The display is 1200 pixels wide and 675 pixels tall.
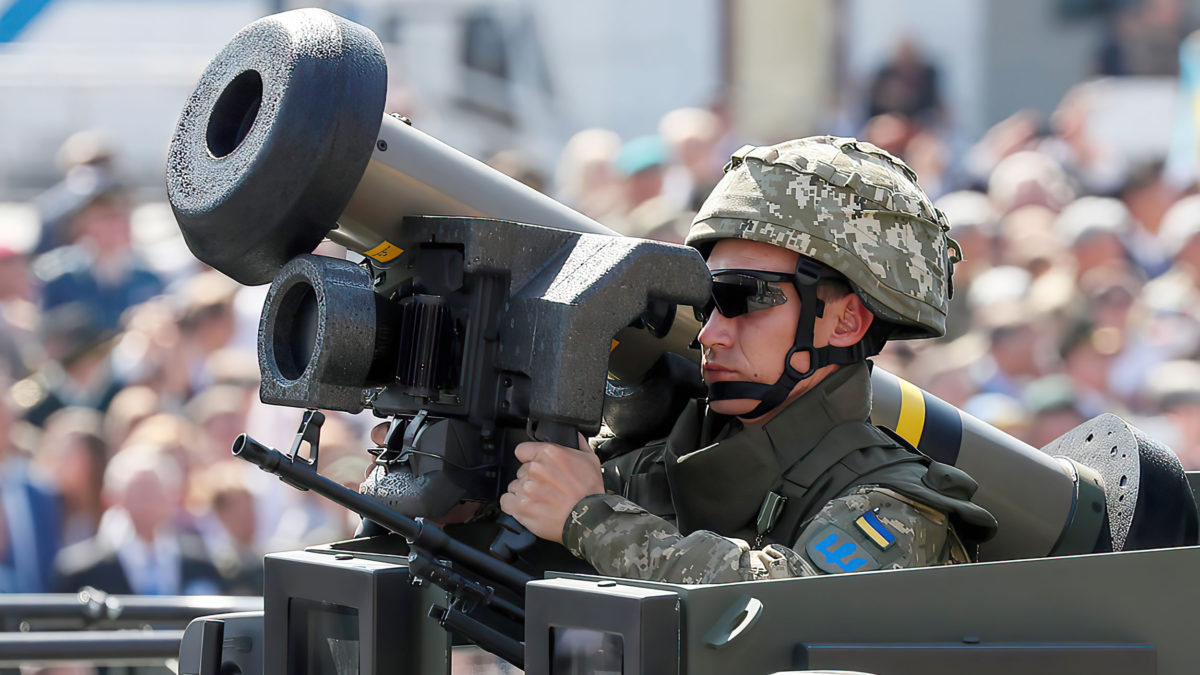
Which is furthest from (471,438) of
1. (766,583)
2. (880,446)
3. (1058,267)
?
(1058,267)

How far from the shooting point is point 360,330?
282 centimetres

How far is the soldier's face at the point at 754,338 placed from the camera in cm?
330

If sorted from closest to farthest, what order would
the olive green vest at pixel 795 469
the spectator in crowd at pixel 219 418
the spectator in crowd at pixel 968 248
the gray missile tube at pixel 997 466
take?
the olive green vest at pixel 795 469
the gray missile tube at pixel 997 466
the spectator in crowd at pixel 219 418
the spectator in crowd at pixel 968 248

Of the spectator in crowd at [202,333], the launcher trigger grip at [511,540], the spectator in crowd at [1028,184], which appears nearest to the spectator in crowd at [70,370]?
the spectator in crowd at [202,333]

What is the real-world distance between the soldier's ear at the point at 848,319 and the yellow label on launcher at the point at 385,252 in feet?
2.90

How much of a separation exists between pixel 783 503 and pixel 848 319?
42cm

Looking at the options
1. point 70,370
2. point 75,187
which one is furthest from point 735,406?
point 75,187

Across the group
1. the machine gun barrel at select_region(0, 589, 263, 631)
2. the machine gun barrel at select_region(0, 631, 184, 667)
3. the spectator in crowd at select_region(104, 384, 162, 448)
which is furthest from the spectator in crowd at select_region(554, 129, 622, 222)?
the machine gun barrel at select_region(0, 631, 184, 667)

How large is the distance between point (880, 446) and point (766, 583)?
0.85 metres

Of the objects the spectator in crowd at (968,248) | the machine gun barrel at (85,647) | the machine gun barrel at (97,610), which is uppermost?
the spectator in crowd at (968,248)

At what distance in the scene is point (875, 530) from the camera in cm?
303

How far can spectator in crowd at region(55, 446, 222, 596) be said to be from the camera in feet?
20.7

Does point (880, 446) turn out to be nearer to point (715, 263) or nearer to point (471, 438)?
point (715, 263)

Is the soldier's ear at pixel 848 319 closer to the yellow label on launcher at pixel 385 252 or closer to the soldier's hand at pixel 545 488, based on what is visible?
the soldier's hand at pixel 545 488
